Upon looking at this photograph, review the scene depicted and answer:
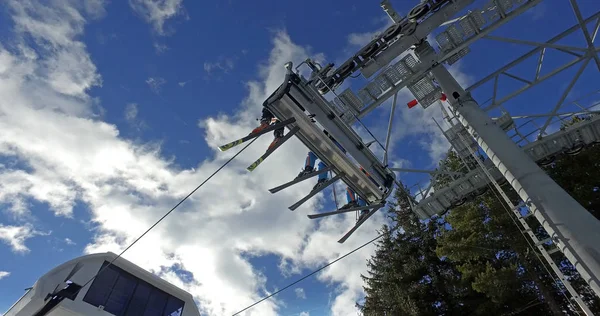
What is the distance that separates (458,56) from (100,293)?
790 inches

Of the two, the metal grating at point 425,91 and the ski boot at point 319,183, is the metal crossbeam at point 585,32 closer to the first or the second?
the metal grating at point 425,91

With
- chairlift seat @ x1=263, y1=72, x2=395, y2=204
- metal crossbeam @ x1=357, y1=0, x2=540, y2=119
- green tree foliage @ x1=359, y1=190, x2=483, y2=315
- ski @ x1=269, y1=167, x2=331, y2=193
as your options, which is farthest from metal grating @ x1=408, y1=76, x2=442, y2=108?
green tree foliage @ x1=359, y1=190, x2=483, y2=315

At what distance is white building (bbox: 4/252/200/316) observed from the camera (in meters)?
15.4

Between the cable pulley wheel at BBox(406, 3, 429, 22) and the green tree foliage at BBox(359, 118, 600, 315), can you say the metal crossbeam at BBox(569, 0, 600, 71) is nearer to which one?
the cable pulley wheel at BBox(406, 3, 429, 22)

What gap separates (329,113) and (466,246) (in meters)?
13.2

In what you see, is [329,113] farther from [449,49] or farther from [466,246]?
[466,246]

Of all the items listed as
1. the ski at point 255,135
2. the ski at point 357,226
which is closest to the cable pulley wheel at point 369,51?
the ski at point 255,135

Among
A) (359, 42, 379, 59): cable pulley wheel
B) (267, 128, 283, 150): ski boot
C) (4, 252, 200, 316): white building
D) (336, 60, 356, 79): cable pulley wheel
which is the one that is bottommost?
(267, 128, 283, 150): ski boot

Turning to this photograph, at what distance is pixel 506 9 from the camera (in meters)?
9.20

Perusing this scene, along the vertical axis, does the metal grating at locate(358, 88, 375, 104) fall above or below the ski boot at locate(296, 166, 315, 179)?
above

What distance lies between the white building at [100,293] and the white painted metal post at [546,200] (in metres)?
18.8

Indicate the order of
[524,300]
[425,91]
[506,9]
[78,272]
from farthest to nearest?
[524,300] → [78,272] → [425,91] → [506,9]

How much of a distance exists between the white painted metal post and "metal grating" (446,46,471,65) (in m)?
1.67

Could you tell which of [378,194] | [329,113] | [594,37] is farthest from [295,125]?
[594,37]
